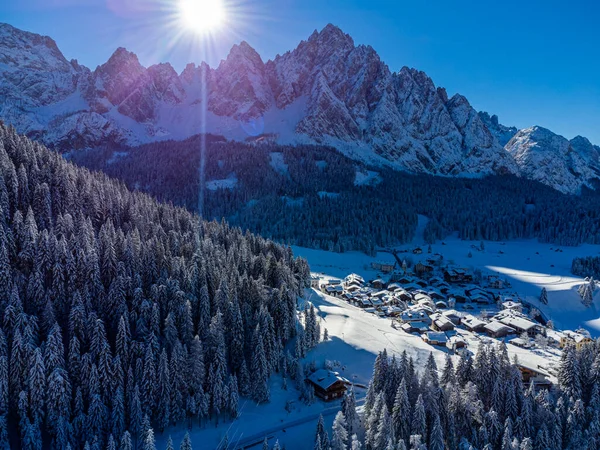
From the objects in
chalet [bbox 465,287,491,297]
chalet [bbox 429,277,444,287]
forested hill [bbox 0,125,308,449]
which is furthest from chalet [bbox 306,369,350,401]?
chalet [bbox 429,277,444,287]

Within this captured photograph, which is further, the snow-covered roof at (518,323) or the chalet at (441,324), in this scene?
the chalet at (441,324)

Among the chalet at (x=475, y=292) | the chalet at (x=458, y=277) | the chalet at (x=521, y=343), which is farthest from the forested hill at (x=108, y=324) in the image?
the chalet at (x=458, y=277)

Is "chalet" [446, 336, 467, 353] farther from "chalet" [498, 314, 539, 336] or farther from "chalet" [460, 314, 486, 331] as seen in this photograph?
"chalet" [498, 314, 539, 336]

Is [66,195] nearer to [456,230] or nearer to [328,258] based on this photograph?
[328,258]

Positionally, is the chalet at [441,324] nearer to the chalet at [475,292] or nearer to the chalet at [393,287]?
the chalet at [393,287]

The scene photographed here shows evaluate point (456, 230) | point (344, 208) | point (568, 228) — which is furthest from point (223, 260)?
point (568, 228)

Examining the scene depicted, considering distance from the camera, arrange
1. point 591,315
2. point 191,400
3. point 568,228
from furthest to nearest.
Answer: point 568,228
point 591,315
point 191,400
